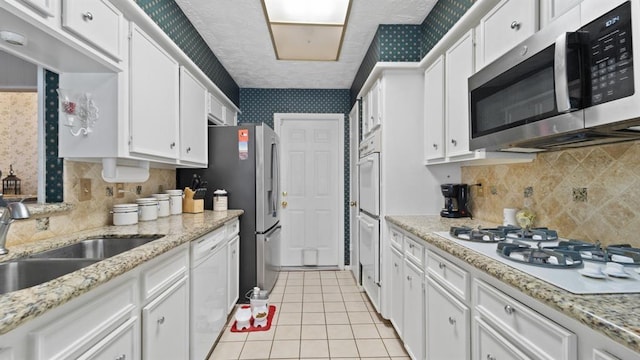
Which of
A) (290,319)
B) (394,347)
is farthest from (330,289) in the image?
(394,347)

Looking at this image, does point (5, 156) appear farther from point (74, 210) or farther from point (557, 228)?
point (557, 228)

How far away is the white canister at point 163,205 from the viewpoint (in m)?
2.39

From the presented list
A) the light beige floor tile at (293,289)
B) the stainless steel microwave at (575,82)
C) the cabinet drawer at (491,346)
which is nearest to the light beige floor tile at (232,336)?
the light beige floor tile at (293,289)

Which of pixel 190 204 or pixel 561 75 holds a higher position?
pixel 561 75

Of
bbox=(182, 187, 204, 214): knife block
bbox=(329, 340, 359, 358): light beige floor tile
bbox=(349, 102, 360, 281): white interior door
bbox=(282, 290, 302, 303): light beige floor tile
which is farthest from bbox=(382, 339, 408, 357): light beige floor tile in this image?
bbox=(182, 187, 204, 214): knife block

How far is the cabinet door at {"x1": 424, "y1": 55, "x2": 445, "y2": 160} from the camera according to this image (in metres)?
2.20

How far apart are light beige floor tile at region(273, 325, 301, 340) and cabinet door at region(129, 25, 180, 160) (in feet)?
5.10

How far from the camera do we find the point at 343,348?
2215 millimetres

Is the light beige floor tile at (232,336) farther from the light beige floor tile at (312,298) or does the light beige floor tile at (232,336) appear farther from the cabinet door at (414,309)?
the cabinet door at (414,309)

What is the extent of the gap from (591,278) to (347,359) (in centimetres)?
162

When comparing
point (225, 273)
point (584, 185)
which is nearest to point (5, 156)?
point (225, 273)

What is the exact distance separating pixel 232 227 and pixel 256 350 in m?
0.99

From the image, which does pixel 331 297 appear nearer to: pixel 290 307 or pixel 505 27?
pixel 290 307

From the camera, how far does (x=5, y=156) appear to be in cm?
148
